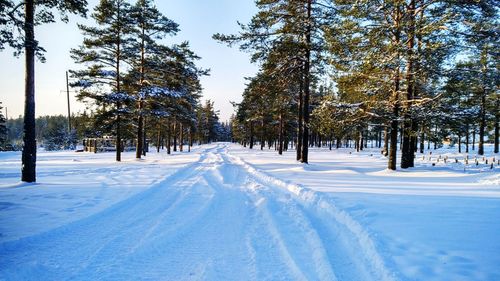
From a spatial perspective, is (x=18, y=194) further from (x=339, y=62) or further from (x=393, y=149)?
(x=393, y=149)

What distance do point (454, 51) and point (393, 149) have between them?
5197mm

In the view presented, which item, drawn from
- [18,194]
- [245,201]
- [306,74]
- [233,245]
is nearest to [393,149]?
[306,74]

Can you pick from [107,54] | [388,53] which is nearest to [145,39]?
[107,54]

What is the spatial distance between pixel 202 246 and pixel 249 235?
36.3 inches

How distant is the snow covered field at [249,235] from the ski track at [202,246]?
0.02 metres

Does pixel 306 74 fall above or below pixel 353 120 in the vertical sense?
above

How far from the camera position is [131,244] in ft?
15.4

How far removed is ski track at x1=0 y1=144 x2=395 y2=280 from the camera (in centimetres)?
374

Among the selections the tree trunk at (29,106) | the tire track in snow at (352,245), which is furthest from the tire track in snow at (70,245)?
the tree trunk at (29,106)

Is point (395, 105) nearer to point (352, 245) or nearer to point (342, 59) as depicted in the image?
point (342, 59)

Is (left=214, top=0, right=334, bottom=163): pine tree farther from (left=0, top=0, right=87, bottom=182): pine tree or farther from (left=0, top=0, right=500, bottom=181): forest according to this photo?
(left=0, top=0, right=87, bottom=182): pine tree

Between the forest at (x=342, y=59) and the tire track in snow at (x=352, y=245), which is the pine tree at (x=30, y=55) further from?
the tire track in snow at (x=352, y=245)

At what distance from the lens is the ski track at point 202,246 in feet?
12.3

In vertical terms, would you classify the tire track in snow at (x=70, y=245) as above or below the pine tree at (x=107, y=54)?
below
